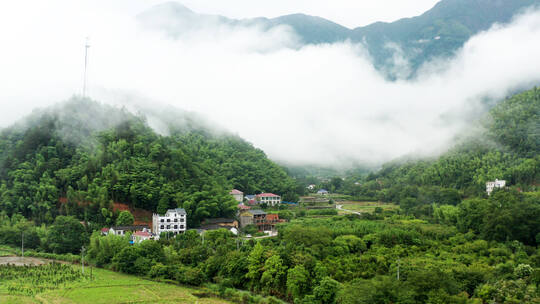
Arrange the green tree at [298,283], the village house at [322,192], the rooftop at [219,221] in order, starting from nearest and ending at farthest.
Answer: the green tree at [298,283] → the rooftop at [219,221] → the village house at [322,192]

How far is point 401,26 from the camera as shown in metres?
139

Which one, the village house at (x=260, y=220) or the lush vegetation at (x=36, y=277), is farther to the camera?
the village house at (x=260, y=220)

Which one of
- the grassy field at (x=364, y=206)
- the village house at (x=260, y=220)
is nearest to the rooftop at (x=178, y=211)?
the village house at (x=260, y=220)

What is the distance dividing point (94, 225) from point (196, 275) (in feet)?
48.4

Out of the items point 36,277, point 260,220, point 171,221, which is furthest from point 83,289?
point 260,220

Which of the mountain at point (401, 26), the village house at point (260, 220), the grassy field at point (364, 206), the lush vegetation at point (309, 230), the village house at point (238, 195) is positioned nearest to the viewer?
the lush vegetation at point (309, 230)

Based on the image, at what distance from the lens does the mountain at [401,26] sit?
4722 inches

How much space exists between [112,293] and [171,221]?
1374 cm

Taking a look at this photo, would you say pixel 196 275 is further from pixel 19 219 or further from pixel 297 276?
pixel 19 219

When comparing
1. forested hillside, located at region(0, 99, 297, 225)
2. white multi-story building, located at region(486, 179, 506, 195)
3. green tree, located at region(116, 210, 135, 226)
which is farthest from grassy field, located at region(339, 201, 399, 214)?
green tree, located at region(116, 210, 135, 226)

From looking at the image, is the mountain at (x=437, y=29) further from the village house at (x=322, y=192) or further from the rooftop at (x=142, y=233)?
the rooftop at (x=142, y=233)

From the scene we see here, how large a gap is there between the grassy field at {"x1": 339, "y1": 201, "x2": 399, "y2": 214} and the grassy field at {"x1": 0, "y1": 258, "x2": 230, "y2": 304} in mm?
29737

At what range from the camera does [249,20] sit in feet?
436

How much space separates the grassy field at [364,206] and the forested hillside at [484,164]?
6.37ft
